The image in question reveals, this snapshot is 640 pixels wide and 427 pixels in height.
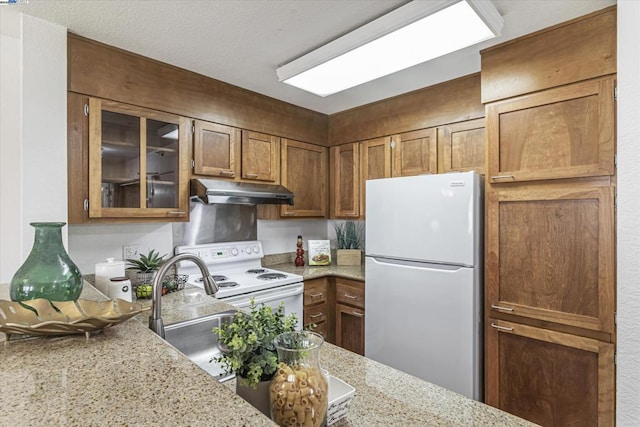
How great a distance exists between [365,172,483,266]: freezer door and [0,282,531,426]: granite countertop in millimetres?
1208

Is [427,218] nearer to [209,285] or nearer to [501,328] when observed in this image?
[501,328]

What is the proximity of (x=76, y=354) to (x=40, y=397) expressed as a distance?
20 cm

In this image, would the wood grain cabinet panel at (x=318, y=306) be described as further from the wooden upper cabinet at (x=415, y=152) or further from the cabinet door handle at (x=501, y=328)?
the cabinet door handle at (x=501, y=328)

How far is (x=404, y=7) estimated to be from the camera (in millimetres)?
1541

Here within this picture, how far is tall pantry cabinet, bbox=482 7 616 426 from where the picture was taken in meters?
1.68

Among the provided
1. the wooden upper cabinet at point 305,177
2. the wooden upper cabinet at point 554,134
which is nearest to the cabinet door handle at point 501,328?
the wooden upper cabinet at point 554,134

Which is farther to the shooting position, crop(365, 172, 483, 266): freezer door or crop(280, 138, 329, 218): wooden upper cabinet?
crop(280, 138, 329, 218): wooden upper cabinet

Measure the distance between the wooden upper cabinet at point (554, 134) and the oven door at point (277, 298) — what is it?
5.22ft

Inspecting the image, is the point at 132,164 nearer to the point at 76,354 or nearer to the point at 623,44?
the point at 76,354

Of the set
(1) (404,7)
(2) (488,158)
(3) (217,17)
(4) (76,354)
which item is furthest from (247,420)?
(2) (488,158)

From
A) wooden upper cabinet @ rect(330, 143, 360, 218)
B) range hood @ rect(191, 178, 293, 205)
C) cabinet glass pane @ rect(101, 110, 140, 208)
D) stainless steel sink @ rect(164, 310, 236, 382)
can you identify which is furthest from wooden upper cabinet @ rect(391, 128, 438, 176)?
cabinet glass pane @ rect(101, 110, 140, 208)

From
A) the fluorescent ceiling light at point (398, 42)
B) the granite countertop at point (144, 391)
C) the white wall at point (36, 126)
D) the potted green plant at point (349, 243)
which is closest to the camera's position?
the granite countertop at point (144, 391)

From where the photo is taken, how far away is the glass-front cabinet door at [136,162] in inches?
78.8

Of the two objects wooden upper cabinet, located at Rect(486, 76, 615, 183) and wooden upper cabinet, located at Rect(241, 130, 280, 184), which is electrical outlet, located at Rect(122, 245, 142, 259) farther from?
wooden upper cabinet, located at Rect(486, 76, 615, 183)
